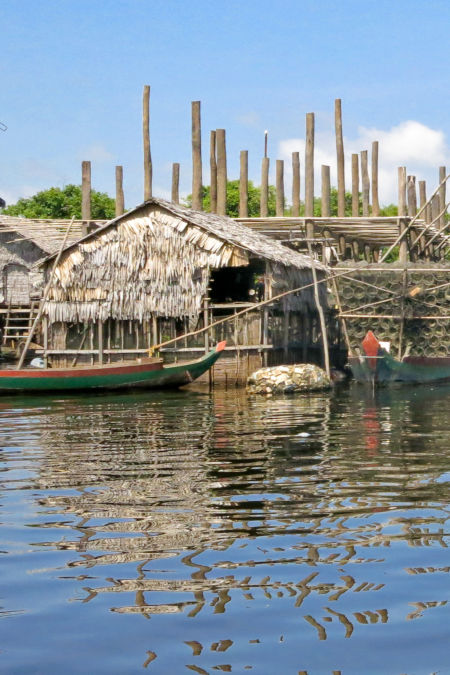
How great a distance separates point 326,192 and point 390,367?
8.86 m

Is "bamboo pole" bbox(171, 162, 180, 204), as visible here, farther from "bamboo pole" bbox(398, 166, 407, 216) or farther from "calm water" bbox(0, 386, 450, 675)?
"calm water" bbox(0, 386, 450, 675)

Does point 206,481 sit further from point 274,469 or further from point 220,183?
point 220,183

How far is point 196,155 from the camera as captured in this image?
28969 mm

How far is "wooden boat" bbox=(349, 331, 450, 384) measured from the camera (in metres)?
21.6

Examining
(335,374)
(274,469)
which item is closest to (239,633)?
(274,469)

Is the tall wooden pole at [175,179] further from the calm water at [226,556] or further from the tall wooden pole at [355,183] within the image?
the calm water at [226,556]

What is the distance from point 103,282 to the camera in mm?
23984

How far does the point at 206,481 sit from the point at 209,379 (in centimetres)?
1408

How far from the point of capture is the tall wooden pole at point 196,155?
2900 centimetres

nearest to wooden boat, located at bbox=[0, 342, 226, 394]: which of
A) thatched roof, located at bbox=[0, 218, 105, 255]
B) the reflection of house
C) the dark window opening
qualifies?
the reflection of house

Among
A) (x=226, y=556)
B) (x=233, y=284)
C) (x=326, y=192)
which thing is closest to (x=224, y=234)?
(x=233, y=284)

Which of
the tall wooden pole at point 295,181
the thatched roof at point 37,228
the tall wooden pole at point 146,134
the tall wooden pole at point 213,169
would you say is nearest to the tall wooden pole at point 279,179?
the tall wooden pole at point 295,181

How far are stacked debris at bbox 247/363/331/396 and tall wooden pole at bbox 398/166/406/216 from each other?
593 cm

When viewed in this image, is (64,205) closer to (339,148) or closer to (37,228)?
(37,228)
